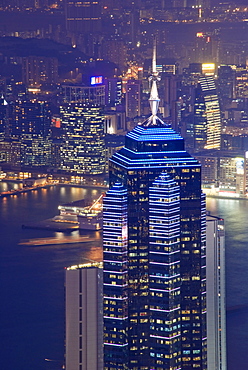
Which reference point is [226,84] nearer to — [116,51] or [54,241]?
[116,51]

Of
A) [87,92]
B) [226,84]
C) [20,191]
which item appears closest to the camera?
[20,191]

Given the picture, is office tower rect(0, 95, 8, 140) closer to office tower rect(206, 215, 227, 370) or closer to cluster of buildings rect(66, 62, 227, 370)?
office tower rect(206, 215, 227, 370)

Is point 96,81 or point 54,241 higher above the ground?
point 96,81

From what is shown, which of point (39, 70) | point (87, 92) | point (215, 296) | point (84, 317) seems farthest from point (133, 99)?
point (84, 317)

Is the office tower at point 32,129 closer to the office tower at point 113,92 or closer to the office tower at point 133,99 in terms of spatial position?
the office tower at point 133,99

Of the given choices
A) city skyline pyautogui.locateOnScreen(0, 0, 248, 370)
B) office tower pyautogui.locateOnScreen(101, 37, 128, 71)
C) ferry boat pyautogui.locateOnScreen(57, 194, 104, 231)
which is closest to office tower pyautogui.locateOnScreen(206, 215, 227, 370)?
city skyline pyautogui.locateOnScreen(0, 0, 248, 370)

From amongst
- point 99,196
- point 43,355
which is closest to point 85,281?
point 43,355
